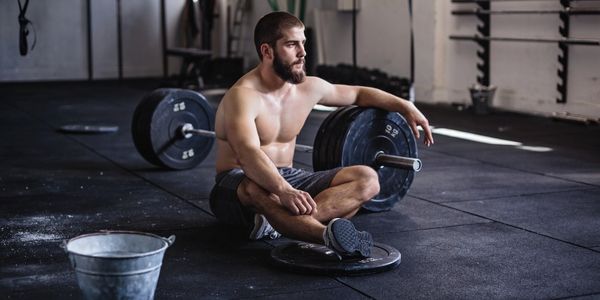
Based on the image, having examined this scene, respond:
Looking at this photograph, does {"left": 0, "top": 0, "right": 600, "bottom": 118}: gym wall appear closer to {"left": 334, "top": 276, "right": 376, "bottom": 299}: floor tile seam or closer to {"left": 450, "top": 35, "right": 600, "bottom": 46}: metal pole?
{"left": 450, "top": 35, "right": 600, "bottom": 46}: metal pole

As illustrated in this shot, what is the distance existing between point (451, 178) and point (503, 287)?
1951 mm

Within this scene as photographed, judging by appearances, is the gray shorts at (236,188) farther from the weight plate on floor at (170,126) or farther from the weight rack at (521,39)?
the weight rack at (521,39)

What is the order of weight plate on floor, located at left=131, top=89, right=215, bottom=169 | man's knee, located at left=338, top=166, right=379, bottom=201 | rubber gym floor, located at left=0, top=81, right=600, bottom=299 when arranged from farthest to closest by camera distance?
weight plate on floor, located at left=131, top=89, right=215, bottom=169, man's knee, located at left=338, top=166, right=379, bottom=201, rubber gym floor, located at left=0, top=81, right=600, bottom=299

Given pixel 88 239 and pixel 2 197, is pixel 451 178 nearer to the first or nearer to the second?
pixel 2 197

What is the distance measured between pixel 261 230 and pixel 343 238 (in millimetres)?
564

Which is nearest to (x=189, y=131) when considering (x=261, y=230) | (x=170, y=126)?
(x=170, y=126)

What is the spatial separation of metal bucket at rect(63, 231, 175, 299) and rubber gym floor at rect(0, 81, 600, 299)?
1.14ft

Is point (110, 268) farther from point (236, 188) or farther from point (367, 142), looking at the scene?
point (367, 142)

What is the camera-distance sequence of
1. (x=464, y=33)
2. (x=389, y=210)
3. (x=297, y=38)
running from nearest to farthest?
(x=297, y=38), (x=389, y=210), (x=464, y=33)

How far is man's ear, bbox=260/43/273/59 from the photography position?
3.02 m

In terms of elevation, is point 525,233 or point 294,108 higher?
point 294,108

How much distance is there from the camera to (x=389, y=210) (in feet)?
12.3

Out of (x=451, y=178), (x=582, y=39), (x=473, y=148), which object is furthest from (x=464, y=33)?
(x=451, y=178)

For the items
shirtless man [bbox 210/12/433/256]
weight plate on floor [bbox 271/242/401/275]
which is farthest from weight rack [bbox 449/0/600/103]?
weight plate on floor [bbox 271/242/401/275]
